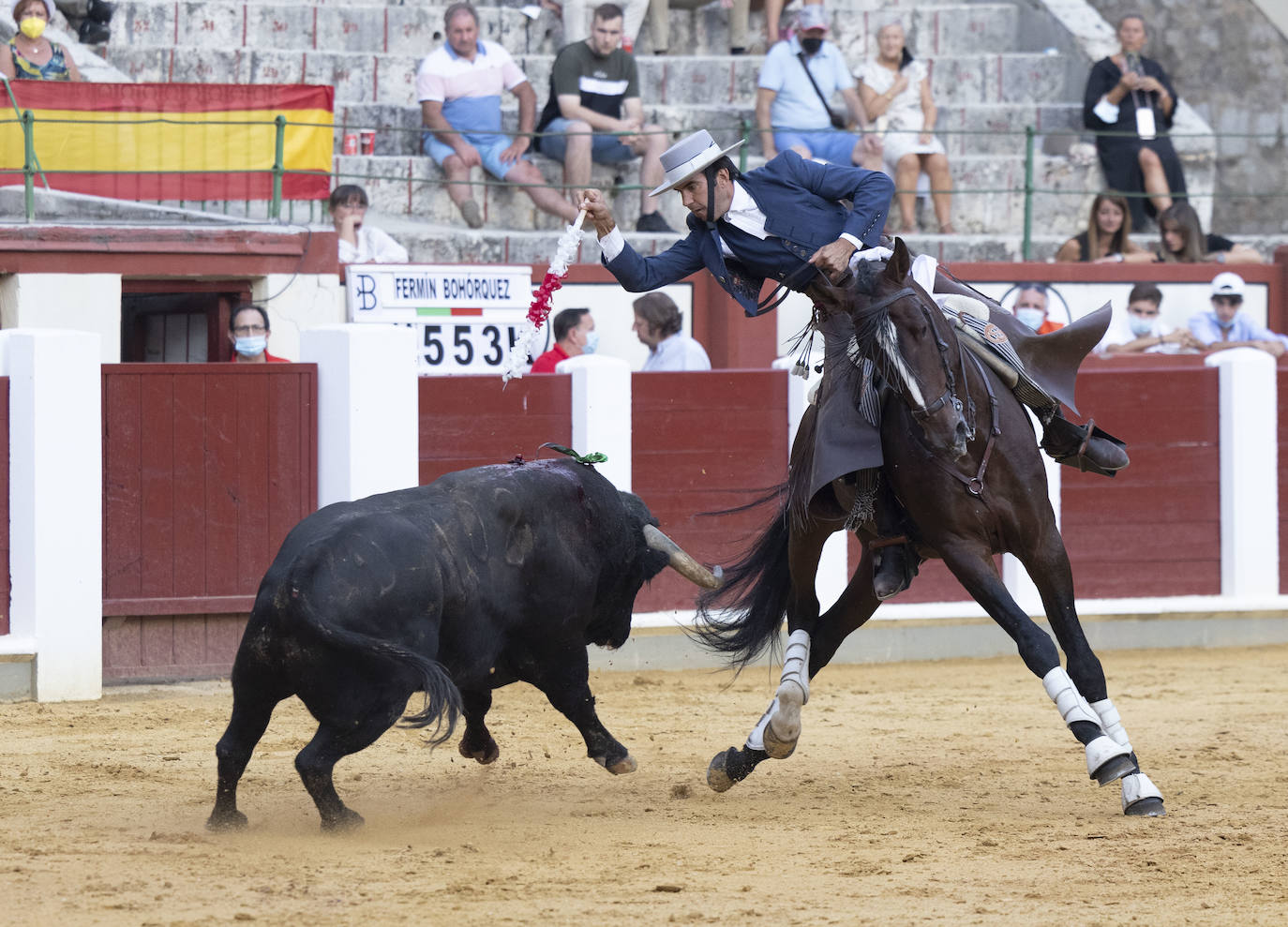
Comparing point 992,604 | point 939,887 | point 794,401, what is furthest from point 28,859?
point 794,401

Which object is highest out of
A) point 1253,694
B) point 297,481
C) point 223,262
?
point 223,262

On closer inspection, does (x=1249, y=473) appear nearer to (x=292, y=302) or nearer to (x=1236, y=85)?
(x=292, y=302)

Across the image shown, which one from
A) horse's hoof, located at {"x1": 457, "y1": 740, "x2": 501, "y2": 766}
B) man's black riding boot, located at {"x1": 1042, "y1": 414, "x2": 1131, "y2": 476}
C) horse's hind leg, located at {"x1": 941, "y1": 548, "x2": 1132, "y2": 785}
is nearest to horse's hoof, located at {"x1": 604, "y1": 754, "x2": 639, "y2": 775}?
horse's hoof, located at {"x1": 457, "y1": 740, "x2": 501, "y2": 766}

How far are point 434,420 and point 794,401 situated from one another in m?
1.74

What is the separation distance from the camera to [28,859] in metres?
4.49

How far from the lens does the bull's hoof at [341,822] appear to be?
4.79 metres

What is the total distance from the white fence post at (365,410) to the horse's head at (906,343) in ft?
11.1

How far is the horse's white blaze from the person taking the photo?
492cm

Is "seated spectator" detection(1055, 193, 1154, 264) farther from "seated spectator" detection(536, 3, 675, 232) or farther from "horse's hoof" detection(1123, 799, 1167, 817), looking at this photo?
"horse's hoof" detection(1123, 799, 1167, 817)

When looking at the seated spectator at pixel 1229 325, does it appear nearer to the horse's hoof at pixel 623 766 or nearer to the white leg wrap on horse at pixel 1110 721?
the white leg wrap on horse at pixel 1110 721

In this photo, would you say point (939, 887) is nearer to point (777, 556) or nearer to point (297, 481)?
point (777, 556)

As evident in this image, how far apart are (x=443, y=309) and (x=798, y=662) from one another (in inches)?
197

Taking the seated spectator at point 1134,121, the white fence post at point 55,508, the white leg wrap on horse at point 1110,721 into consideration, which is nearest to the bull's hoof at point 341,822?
the white leg wrap on horse at point 1110,721

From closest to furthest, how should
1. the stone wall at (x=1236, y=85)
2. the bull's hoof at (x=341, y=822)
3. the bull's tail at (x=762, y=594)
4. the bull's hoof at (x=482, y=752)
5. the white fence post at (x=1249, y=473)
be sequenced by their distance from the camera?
the bull's hoof at (x=341, y=822) → the bull's hoof at (x=482, y=752) → the bull's tail at (x=762, y=594) → the white fence post at (x=1249, y=473) → the stone wall at (x=1236, y=85)
